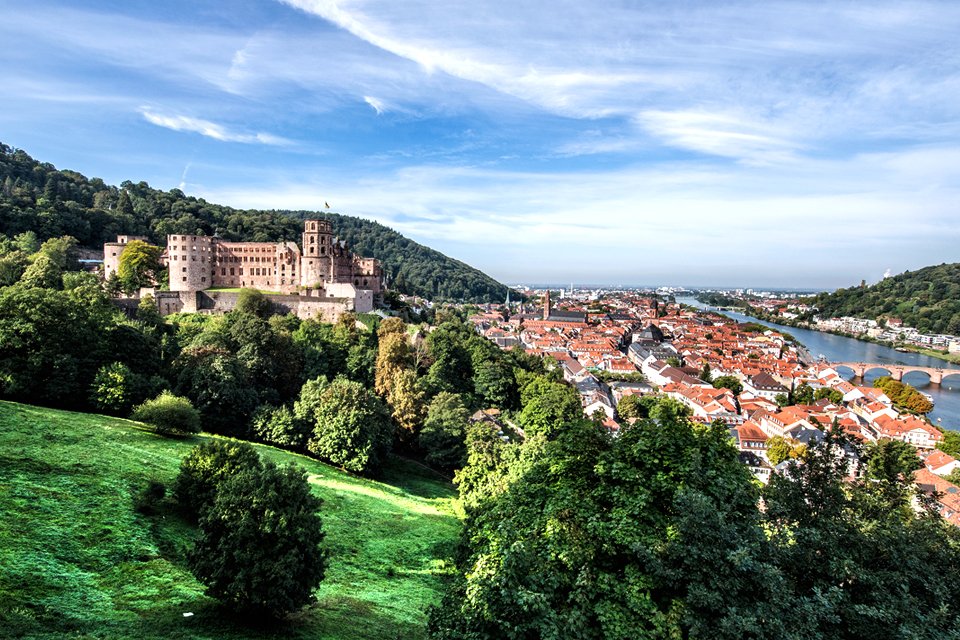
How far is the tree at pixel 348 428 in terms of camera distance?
89.7 feet

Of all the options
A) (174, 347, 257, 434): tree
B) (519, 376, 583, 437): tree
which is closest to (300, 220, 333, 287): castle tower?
(174, 347, 257, 434): tree

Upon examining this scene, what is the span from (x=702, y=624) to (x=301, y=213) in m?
204

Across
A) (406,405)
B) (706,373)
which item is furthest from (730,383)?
(406,405)

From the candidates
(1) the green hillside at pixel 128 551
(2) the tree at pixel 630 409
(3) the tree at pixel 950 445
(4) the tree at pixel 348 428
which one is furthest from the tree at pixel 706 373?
(1) the green hillside at pixel 128 551

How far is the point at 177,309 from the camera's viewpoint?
4925cm

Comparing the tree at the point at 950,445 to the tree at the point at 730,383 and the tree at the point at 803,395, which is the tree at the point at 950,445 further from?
the tree at the point at 730,383

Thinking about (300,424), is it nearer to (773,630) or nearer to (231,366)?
(231,366)

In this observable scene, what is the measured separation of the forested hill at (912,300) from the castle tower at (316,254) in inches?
6193

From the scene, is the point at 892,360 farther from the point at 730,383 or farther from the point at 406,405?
the point at 406,405

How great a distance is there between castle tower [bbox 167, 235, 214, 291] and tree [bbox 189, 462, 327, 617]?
4866 cm

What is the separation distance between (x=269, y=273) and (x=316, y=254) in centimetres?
624

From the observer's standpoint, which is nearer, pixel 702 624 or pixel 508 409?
pixel 702 624

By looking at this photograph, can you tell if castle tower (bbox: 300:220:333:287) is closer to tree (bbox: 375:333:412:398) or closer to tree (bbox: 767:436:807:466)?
tree (bbox: 375:333:412:398)

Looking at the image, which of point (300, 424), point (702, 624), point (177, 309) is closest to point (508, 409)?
point (300, 424)
